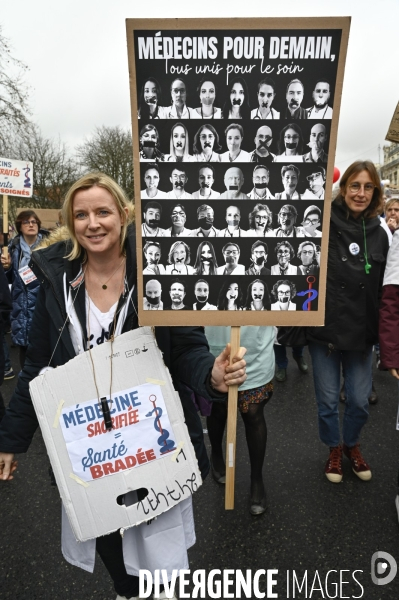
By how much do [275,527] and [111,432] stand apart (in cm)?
151

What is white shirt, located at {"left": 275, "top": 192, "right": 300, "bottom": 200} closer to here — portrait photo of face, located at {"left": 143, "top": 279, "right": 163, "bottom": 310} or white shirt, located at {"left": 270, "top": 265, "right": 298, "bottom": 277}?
white shirt, located at {"left": 270, "top": 265, "right": 298, "bottom": 277}

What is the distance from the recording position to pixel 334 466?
292cm

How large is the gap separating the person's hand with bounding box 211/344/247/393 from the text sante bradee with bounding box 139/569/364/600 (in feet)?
3.71

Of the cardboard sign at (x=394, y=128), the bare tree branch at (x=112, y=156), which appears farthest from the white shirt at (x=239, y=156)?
the bare tree branch at (x=112, y=156)

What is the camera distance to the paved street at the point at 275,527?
212cm

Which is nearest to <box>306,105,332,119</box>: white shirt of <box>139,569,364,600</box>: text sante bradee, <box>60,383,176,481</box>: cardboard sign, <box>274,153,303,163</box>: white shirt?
<box>274,153,303,163</box>: white shirt

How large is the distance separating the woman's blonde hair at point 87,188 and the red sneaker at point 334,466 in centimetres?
218

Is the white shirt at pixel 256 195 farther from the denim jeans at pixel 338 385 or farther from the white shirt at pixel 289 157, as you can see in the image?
the denim jeans at pixel 338 385

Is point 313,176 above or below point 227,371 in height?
above

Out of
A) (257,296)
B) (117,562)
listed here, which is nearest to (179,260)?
(257,296)

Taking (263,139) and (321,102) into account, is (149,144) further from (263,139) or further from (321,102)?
(321,102)

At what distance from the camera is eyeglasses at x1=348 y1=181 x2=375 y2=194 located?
260 centimetres

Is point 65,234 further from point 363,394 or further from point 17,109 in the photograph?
point 17,109

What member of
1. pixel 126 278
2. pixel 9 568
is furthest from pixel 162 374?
pixel 9 568
